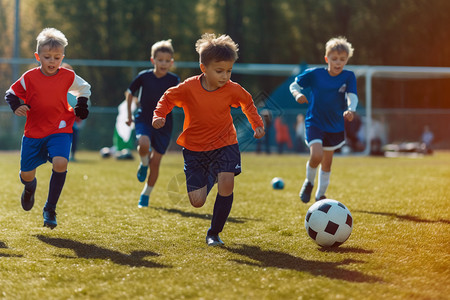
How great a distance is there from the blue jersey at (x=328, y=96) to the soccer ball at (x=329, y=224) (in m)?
2.12

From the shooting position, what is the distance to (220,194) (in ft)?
16.1

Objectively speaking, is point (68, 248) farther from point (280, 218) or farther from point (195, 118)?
point (280, 218)

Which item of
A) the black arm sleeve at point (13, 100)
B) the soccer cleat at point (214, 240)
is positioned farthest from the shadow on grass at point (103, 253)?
the black arm sleeve at point (13, 100)

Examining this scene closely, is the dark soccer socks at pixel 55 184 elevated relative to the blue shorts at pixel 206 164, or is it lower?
lower

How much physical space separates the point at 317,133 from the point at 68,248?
3.37m

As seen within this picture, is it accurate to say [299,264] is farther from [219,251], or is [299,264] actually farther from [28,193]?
[28,193]

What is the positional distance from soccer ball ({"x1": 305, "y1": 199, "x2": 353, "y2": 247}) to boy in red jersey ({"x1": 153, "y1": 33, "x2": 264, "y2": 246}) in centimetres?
70

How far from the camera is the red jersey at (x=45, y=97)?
5301mm

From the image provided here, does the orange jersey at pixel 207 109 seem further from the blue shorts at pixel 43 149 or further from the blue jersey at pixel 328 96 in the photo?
the blue jersey at pixel 328 96

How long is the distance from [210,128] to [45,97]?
152 centimetres

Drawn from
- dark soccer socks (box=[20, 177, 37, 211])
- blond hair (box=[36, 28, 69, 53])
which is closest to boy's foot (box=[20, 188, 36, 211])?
dark soccer socks (box=[20, 177, 37, 211])

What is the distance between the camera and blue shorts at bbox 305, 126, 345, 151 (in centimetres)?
700

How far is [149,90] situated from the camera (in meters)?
7.25

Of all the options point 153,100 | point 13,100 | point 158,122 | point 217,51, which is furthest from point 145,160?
point 217,51
